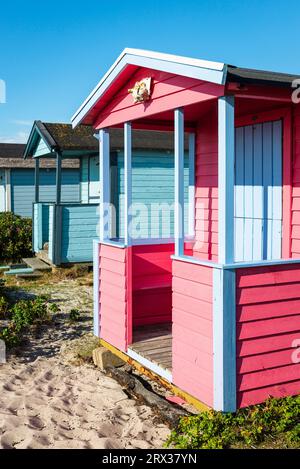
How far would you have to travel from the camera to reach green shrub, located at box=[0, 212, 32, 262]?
16.3 meters

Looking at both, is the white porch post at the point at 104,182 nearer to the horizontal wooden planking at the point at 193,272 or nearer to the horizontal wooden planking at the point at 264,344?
the horizontal wooden planking at the point at 193,272

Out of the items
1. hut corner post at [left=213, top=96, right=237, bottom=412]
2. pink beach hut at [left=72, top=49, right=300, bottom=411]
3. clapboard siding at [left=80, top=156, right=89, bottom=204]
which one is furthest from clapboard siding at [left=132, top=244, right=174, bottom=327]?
clapboard siding at [left=80, top=156, right=89, bottom=204]

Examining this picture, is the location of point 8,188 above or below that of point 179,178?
above

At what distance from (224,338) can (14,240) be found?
12.7m

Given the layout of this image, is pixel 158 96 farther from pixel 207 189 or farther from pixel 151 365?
pixel 151 365

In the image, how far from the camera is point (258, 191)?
21.0ft

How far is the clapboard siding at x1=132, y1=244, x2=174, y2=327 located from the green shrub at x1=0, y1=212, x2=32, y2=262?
30.9ft

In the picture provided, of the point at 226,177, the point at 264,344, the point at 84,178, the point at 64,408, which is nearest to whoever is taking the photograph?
the point at 226,177

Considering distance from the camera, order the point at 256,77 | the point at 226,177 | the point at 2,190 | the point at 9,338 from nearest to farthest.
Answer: the point at 256,77 → the point at 226,177 → the point at 9,338 → the point at 2,190

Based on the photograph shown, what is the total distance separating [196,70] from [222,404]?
2.96 meters

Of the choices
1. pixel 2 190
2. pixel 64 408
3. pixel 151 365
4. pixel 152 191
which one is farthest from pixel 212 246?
A: pixel 2 190

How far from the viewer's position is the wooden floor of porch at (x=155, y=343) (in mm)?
6129

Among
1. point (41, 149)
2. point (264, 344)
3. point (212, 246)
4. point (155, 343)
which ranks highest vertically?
point (41, 149)

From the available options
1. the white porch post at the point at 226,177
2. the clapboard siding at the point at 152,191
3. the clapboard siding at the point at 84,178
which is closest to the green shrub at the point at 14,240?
the clapboard siding at the point at 84,178
